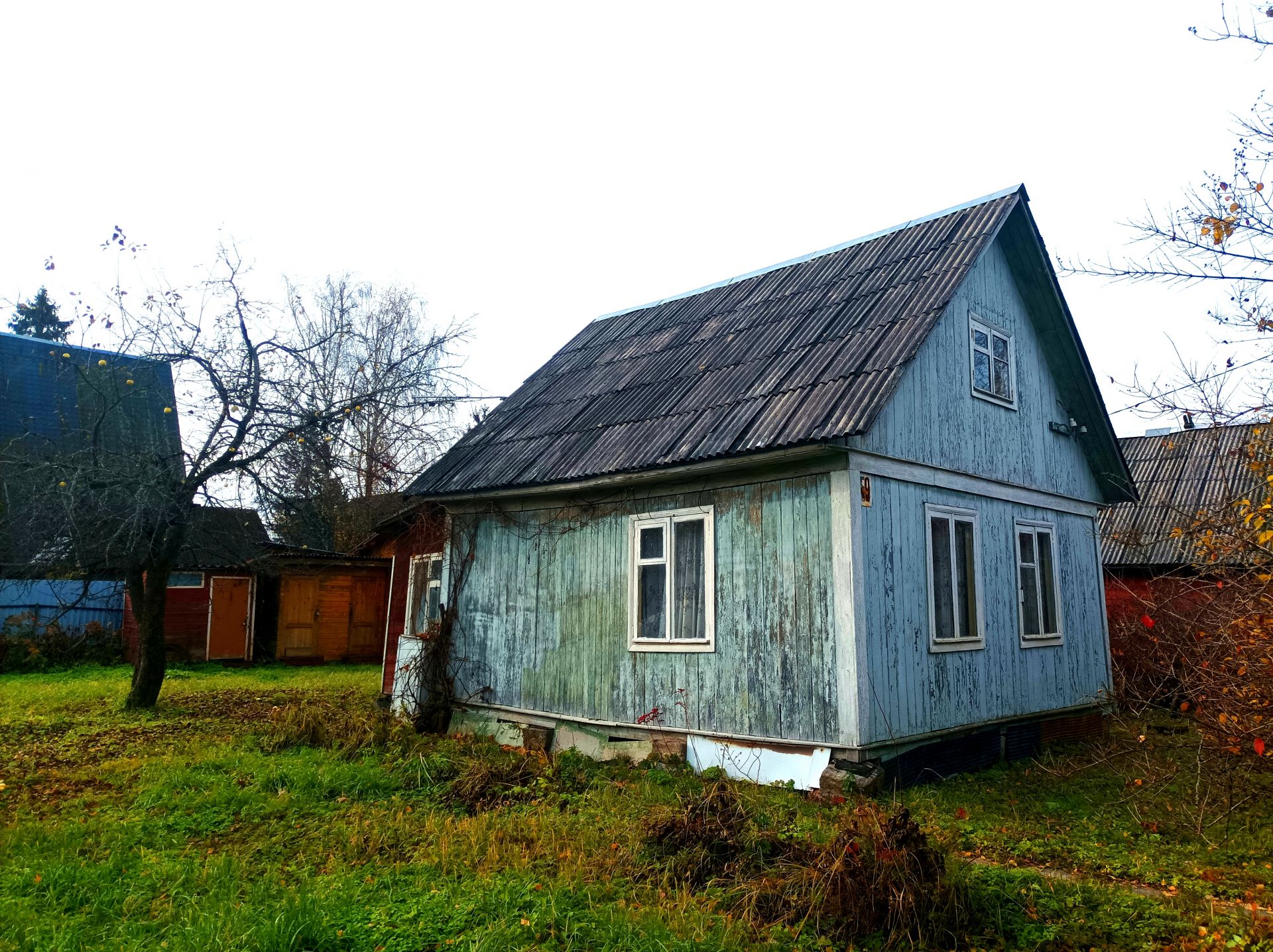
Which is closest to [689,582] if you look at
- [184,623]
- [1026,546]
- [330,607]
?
[1026,546]

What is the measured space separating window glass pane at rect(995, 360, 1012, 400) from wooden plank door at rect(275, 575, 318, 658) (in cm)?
1833

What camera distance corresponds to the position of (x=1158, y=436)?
23.4 m

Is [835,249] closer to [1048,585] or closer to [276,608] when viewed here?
[1048,585]

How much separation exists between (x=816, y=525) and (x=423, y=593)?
846cm

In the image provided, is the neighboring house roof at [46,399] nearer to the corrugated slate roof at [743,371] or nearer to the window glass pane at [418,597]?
the window glass pane at [418,597]

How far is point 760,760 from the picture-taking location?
8867 mm

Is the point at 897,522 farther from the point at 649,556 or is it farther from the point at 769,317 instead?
the point at 769,317

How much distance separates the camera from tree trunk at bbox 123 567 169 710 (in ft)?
45.2

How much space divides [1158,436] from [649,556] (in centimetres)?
1914

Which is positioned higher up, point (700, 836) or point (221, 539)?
point (221, 539)

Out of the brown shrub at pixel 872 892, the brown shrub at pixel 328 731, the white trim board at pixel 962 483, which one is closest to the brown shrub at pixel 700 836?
the brown shrub at pixel 872 892

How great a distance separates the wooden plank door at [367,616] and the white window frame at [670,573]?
15987mm

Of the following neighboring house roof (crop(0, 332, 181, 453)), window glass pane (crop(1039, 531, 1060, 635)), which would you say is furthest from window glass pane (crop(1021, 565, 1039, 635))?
neighboring house roof (crop(0, 332, 181, 453))

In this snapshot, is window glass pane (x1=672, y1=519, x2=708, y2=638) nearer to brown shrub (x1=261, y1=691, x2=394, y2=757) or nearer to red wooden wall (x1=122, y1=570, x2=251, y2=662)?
brown shrub (x1=261, y1=691, x2=394, y2=757)
